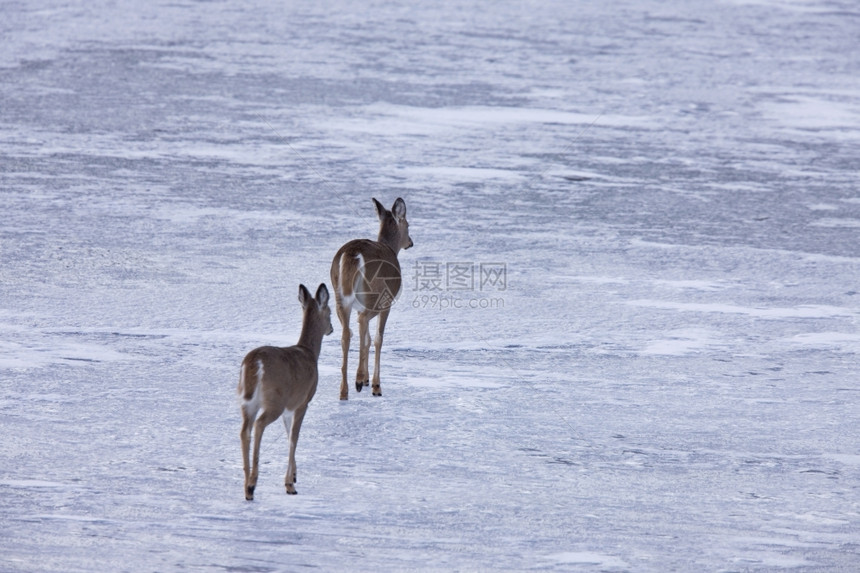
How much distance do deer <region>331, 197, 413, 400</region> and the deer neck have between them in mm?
869

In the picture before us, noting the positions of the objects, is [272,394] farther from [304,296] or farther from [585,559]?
[585,559]

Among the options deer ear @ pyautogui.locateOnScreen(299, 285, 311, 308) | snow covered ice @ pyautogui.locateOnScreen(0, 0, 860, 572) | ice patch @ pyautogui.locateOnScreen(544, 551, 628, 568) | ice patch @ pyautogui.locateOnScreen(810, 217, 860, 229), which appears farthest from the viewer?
ice patch @ pyautogui.locateOnScreen(810, 217, 860, 229)

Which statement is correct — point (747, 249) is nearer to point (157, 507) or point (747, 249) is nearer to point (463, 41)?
point (157, 507)

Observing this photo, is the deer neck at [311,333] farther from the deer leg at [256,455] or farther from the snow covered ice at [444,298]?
the deer leg at [256,455]

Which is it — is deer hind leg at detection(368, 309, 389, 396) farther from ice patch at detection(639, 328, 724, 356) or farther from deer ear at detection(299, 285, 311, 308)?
ice patch at detection(639, 328, 724, 356)

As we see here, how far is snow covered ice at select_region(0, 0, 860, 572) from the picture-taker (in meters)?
5.38

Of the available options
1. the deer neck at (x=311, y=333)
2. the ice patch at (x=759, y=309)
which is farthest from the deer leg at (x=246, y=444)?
the ice patch at (x=759, y=309)

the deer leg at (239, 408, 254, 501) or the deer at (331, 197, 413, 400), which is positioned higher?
the deer at (331, 197, 413, 400)

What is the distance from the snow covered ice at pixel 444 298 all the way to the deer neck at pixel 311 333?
1.75 ft

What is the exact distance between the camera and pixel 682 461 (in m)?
6.29

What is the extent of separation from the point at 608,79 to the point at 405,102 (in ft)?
11.9

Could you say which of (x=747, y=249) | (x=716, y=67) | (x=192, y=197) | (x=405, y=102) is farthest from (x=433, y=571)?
(x=716, y=67)

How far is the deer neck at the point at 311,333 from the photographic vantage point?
6.31 meters

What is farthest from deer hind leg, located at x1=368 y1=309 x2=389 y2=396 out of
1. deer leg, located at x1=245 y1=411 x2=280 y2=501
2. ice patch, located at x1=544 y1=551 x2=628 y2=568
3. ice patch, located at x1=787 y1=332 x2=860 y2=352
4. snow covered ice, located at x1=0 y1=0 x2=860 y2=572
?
ice patch, located at x1=787 y1=332 x2=860 y2=352
